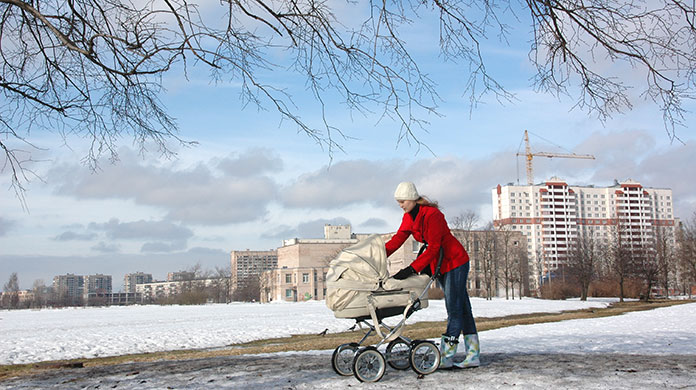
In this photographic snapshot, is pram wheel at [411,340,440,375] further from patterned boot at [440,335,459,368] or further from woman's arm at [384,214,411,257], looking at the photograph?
woman's arm at [384,214,411,257]

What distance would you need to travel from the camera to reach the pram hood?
6.00 metres

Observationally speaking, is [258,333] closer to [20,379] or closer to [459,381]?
[20,379]

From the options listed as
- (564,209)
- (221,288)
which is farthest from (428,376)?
(564,209)

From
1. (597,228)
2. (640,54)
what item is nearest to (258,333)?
(640,54)

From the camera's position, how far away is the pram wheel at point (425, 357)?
6172 millimetres

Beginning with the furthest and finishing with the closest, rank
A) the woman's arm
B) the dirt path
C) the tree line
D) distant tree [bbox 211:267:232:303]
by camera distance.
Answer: distant tree [bbox 211:267:232:303]
the tree line
the woman's arm
the dirt path

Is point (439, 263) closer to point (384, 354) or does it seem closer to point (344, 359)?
point (384, 354)

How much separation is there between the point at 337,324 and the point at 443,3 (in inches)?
791

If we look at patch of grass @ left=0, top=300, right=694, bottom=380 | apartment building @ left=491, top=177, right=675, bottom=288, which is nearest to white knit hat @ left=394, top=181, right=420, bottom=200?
patch of grass @ left=0, top=300, right=694, bottom=380

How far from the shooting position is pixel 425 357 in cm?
623

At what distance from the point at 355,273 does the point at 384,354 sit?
0.90 meters

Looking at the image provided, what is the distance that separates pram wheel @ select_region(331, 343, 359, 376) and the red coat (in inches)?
42.3

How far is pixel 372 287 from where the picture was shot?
6086 mm

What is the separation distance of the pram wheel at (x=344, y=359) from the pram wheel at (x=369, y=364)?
24 centimetres
